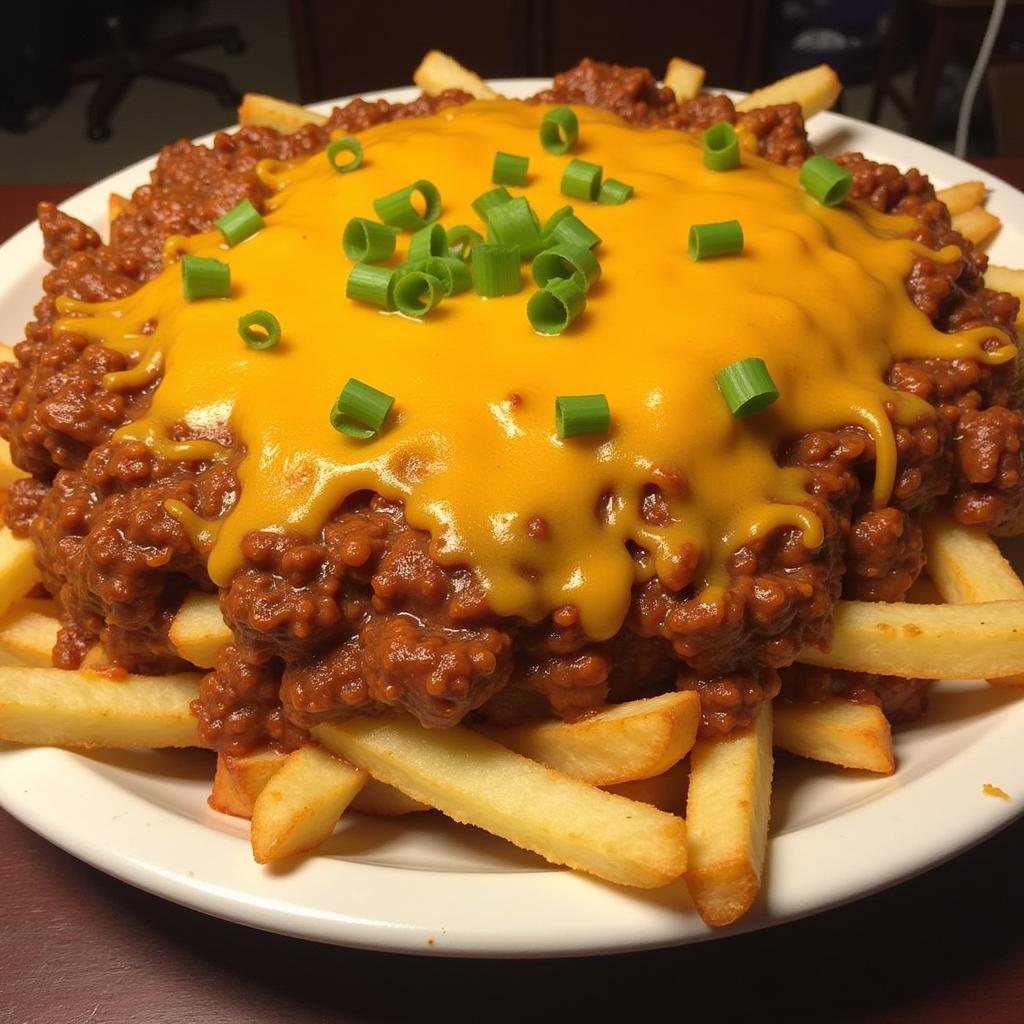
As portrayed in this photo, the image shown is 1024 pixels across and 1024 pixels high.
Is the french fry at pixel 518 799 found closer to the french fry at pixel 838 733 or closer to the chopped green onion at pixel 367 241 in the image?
the french fry at pixel 838 733

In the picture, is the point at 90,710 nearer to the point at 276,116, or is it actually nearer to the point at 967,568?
the point at 967,568

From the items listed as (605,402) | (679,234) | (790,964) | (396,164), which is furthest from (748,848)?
(396,164)

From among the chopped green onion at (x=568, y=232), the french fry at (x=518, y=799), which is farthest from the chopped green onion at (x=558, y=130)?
the french fry at (x=518, y=799)

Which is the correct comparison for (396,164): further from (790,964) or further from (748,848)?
(790,964)

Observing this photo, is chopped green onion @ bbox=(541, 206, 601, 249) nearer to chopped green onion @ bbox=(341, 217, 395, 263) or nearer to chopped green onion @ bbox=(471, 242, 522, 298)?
chopped green onion @ bbox=(471, 242, 522, 298)

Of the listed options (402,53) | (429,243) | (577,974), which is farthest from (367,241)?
(402,53)

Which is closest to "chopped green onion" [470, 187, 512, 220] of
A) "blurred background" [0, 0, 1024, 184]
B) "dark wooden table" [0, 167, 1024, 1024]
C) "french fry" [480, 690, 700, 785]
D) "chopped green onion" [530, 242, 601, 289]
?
"chopped green onion" [530, 242, 601, 289]
